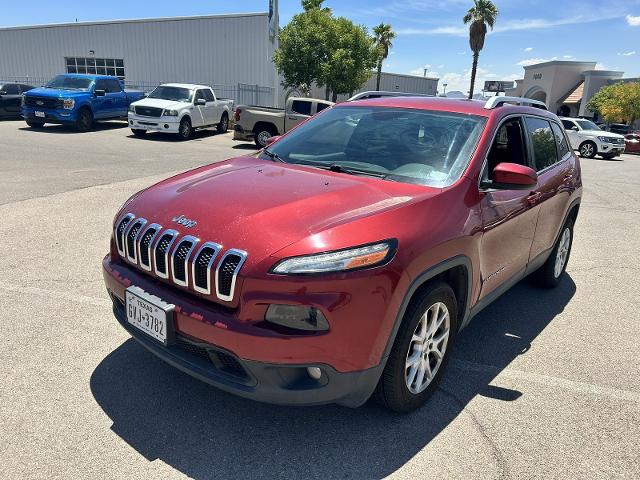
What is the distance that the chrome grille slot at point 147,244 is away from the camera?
2.62 meters

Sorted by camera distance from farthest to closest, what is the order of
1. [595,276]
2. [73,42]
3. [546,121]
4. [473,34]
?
[473,34], [73,42], [595,276], [546,121]

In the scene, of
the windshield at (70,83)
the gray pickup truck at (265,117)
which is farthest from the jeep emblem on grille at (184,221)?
the windshield at (70,83)

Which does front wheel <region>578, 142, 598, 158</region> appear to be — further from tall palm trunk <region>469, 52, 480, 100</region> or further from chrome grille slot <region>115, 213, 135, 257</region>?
chrome grille slot <region>115, 213, 135, 257</region>

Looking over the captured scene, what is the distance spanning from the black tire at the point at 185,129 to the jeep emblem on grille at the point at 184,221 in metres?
15.8

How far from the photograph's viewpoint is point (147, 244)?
264 centimetres

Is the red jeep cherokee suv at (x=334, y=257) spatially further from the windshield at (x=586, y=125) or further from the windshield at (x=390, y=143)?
the windshield at (x=586, y=125)

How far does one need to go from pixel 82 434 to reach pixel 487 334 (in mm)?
2927

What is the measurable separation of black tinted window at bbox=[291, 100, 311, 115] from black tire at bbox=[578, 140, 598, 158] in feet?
44.3

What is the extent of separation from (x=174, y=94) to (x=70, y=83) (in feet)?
12.4

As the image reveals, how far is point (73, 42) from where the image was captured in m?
32.8

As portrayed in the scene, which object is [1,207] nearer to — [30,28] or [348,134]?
[348,134]

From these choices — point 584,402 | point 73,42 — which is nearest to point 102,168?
point 584,402

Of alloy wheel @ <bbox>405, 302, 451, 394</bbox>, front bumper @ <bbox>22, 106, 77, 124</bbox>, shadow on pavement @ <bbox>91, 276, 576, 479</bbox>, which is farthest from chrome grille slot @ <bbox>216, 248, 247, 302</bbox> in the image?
front bumper @ <bbox>22, 106, 77, 124</bbox>

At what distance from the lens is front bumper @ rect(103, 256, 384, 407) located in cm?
224
